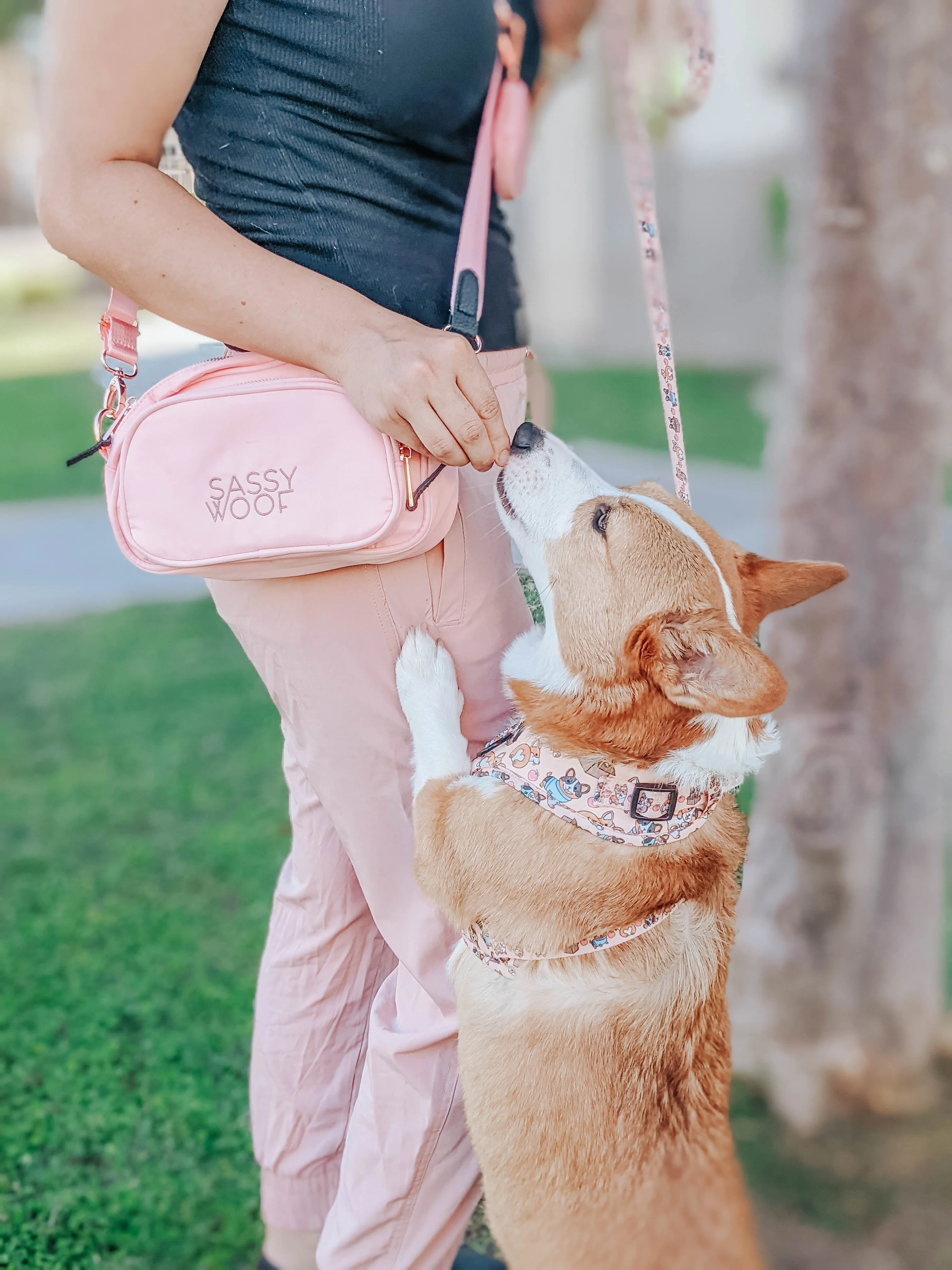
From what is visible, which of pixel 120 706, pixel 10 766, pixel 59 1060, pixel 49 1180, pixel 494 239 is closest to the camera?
pixel 494 239

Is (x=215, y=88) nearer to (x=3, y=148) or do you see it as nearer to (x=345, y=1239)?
(x=345, y=1239)

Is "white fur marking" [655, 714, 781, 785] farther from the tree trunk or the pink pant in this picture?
the tree trunk

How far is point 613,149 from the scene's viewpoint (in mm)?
14781

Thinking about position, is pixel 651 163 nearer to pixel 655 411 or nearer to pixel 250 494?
pixel 250 494

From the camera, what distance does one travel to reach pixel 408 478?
163 centimetres

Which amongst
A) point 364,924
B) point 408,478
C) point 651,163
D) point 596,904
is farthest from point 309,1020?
point 651,163

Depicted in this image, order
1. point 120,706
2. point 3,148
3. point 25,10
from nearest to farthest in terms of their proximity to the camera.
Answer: point 120,706
point 25,10
point 3,148

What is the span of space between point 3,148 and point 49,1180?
33193 mm

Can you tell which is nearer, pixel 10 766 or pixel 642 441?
pixel 10 766

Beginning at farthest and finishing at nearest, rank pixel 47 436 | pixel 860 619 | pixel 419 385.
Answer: pixel 47 436 < pixel 860 619 < pixel 419 385

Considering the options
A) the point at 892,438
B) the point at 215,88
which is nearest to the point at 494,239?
the point at 215,88

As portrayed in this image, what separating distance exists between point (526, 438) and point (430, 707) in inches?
19.5

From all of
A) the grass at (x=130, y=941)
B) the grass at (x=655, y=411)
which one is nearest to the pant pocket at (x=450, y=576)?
the grass at (x=130, y=941)

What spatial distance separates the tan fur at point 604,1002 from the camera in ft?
6.14
